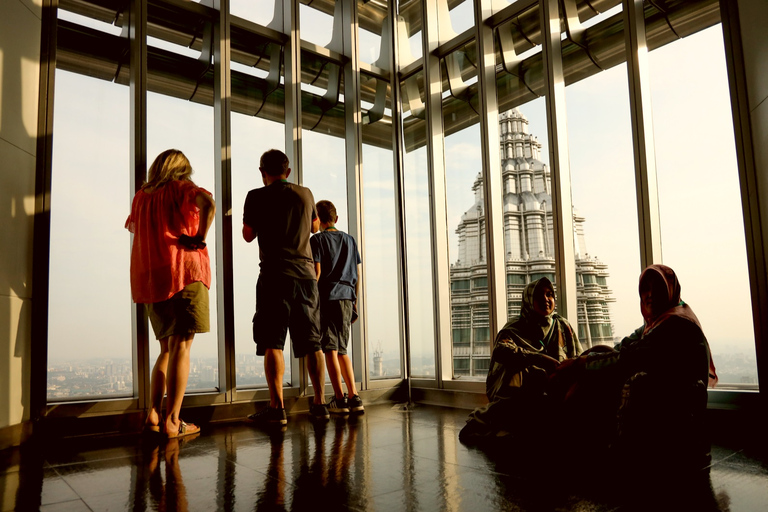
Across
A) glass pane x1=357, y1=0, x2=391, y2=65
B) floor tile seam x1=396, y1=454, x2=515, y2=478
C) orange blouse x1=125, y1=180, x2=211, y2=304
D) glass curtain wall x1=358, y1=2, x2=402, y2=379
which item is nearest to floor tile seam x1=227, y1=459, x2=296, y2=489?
floor tile seam x1=396, y1=454, x2=515, y2=478

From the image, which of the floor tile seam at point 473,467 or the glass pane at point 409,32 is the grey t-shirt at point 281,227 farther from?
the glass pane at point 409,32

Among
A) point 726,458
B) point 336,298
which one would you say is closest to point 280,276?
point 336,298

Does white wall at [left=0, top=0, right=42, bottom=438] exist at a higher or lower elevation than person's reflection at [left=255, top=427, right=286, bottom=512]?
higher

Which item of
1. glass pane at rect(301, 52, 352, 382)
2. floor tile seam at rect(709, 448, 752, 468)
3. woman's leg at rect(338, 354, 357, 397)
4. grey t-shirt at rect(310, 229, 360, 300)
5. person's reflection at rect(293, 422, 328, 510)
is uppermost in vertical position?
glass pane at rect(301, 52, 352, 382)

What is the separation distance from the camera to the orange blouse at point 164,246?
3.29 meters

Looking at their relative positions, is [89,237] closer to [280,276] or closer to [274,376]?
[280,276]

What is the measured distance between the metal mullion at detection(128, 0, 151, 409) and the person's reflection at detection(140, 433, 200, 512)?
2.81 feet

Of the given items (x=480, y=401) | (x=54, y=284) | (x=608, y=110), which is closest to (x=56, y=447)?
(x=54, y=284)

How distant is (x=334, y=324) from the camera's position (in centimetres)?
420

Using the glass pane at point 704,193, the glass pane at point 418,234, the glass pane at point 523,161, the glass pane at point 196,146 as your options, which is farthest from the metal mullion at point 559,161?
the glass pane at point 196,146

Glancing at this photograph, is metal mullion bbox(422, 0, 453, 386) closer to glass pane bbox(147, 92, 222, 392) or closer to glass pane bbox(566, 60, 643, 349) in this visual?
glass pane bbox(566, 60, 643, 349)

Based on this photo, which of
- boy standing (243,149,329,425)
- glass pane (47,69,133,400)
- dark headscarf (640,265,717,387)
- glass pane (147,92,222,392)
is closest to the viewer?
dark headscarf (640,265,717,387)

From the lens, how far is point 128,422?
11.7 feet

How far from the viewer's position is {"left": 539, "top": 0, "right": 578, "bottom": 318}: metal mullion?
3.99 meters
